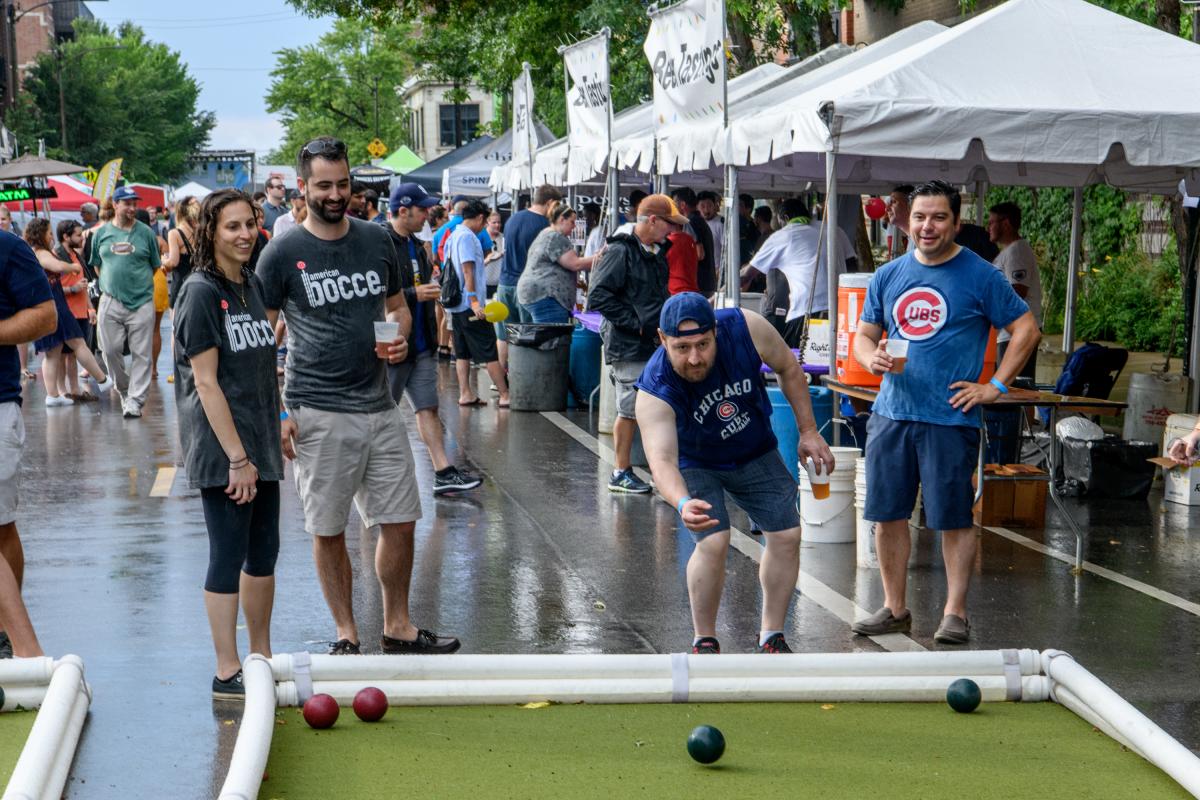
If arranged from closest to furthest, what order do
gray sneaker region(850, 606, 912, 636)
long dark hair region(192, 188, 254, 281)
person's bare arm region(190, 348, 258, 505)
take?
1. person's bare arm region(190, 348, 258, 505)
2. long dark hair region(192, 188, 254, 281)
3. gray sneaker region(850, 606, 912, 636)

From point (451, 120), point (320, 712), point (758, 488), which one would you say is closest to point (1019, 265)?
point (758, 488)

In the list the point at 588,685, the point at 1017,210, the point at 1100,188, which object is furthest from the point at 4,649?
the point at 1100,188

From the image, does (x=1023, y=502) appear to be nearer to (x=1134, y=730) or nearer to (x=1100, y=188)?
(x=1134, y=730)

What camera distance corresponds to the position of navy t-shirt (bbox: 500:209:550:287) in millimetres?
15758

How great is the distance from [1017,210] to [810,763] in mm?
9099

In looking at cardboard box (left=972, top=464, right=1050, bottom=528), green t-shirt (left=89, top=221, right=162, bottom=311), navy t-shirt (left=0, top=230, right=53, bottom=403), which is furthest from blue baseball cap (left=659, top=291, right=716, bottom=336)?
green t-shirt (left=89, top=221, right=162, bottom=311)

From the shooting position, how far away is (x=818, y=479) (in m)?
6.50

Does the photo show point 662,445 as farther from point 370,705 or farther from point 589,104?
point 589,104

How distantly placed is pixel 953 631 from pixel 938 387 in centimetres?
106

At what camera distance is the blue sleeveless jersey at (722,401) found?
237 inches

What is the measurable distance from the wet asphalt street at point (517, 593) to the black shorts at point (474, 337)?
3671 mm

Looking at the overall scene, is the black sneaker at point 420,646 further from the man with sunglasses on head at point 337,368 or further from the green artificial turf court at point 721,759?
the green artificial turf court at point 721,759

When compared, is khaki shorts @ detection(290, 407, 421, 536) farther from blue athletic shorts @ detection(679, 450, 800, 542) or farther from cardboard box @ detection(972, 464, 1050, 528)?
cardboard box @ detection(972, 464, 1050, 528)

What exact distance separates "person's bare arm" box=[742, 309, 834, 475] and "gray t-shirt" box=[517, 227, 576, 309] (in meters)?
8.32
